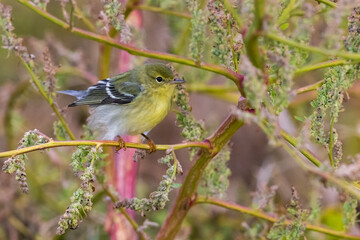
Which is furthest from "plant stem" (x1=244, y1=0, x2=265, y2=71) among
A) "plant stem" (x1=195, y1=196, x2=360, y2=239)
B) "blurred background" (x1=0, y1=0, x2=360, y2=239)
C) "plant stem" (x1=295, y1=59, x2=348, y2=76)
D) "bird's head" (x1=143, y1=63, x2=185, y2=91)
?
"bird's head" (x1=143, y1=63, x2=185, y2=91)

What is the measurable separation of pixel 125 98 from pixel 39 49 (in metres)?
0.72

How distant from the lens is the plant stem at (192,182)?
1759 millimetres

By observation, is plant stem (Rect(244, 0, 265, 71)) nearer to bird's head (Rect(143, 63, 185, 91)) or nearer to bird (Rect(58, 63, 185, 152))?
bird (Rect(58, 63, 185, 152))

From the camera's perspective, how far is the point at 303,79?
13.4ft

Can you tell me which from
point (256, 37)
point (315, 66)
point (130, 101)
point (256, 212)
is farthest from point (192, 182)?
point (130, 101)

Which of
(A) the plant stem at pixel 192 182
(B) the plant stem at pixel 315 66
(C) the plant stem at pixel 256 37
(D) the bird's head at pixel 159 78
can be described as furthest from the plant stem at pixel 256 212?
(D) the bird's head at pixel 159 78

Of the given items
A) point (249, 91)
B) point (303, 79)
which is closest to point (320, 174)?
point (249, 91)

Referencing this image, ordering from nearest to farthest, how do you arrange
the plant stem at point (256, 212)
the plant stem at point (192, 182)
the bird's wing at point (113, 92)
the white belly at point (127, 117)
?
1. the plant stem at point (192, 182)
2. the plant stem at point (256, 212)
3. the white belly at point (127, 117)
4. the bird's wing at point (113, 92)

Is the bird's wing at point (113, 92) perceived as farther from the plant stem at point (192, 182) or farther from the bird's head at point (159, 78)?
the plant stem at point (192, 182)

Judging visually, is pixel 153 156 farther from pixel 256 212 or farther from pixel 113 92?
pixel 256 212

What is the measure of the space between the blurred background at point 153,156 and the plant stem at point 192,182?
1.11 ft

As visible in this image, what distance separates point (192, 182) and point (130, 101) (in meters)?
1.01

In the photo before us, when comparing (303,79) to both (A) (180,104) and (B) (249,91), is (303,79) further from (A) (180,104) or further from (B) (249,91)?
(B) (249,91)

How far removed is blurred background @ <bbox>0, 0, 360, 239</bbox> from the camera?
3115 mm
